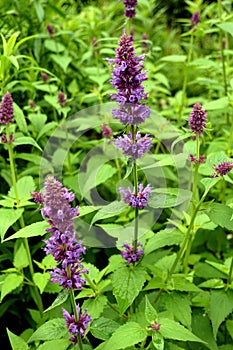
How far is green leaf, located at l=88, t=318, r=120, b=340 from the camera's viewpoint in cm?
199

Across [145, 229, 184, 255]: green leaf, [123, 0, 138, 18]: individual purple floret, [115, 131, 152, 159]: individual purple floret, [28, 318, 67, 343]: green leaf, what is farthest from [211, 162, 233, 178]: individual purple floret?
[123, 0, 138, 18]: individual purple floret

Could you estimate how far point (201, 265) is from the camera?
2797 mm

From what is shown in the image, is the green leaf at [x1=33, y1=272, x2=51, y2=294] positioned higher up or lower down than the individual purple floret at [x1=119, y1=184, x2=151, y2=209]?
lower down

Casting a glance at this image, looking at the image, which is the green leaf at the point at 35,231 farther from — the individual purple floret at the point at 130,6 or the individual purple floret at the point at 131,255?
the individual purple floret at the point at 130,6

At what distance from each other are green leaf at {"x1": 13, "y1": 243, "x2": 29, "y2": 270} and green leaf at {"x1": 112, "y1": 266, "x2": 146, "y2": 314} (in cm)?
87

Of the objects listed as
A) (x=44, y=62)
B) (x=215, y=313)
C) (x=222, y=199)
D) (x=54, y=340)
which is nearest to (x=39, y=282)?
(x=54, y=340)

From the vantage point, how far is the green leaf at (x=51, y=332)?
6.25 feet

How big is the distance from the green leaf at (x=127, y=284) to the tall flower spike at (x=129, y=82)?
2.42 ft

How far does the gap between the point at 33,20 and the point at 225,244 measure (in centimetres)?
295

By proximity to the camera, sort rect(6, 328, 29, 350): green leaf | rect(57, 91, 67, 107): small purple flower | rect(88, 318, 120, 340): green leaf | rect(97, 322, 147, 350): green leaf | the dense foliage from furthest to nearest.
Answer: rect(57, 91, 67, 107): small purple flower < rect(6, 328, 29, 350): green leaf < rect(88, 318, 120, 340): green leaf < the dense foliage < rect(97, 322, 147, 350): green leaf

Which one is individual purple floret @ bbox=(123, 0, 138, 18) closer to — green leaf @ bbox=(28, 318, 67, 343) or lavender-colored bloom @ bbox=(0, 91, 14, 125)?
lavender-colored bloom @ bbox=(0, 91, 14, 125)

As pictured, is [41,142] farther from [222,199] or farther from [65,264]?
[65,264]

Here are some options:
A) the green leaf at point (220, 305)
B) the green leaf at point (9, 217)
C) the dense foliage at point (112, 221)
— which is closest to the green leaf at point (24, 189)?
the dense foliage at point (112, 221)

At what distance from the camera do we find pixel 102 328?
2025 mm
